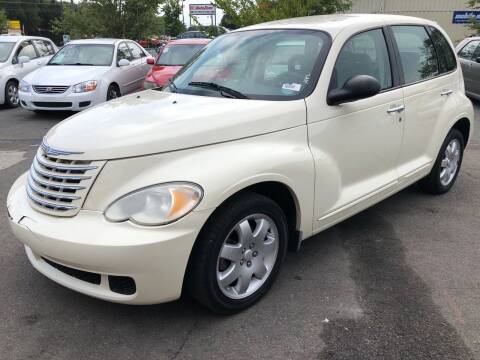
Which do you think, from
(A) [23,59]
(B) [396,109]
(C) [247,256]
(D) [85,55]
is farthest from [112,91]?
(C) [247,256]

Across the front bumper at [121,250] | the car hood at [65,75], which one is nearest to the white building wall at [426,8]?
the car hood at [65,75]

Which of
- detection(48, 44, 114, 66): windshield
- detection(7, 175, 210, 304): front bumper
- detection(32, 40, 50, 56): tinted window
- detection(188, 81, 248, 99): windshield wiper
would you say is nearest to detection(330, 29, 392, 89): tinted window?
detection(188, 81, 248, 99): windshield wiper

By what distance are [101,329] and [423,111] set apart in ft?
10.5

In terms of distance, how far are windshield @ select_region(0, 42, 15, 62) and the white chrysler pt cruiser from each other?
8.94 metres

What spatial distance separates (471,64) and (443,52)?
7095mm

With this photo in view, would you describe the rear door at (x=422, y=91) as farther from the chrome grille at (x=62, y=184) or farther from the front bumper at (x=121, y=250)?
the chrome grille at (x=62, y=184)

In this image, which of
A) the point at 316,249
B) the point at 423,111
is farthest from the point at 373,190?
the point at 423,111

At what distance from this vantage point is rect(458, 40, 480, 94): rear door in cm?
1074

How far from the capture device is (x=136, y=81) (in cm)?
1126

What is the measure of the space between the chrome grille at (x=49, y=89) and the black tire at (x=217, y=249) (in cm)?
753

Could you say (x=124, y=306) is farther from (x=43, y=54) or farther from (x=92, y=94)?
(x=43, y=54)

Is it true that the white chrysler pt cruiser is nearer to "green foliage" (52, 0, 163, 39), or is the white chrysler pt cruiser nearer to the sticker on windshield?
the sticker on windshield

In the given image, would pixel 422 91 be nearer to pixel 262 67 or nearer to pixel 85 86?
pixel 262 67

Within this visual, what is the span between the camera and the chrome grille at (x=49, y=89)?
9.21m
